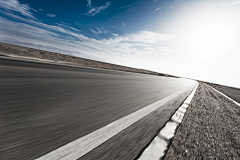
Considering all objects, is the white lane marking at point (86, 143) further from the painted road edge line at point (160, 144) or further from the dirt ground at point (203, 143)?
the dirt ground at point (203, 143)

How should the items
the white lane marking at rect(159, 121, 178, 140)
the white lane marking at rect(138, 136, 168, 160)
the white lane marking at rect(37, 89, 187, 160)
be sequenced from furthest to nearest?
the white lane marking at rect(159, 121, 178, 140)
the white lane marking at rect(138, 136, 168, 160)
the white lane marking at rect(37, 89, 187, 160)

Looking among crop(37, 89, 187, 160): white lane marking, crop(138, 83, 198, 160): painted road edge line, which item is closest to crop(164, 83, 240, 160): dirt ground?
crop(138, 83, 198, 160): painted road edge line

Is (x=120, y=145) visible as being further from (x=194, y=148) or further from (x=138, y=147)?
(x=194, y=148)

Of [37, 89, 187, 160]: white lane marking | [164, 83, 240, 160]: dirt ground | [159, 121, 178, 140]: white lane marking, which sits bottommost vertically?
[37, 89, 187, 160]: white lane marking

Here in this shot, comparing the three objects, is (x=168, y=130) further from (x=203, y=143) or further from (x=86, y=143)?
(x=86, y=143)

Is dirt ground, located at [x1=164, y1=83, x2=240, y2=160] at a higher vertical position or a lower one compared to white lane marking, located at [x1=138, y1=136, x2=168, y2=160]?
higher

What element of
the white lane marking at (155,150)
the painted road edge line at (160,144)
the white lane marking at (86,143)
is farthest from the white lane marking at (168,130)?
the white lane marking at (86,143)

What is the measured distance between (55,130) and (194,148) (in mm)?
1520

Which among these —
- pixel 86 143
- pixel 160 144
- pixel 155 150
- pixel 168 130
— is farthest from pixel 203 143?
pixel 86 143

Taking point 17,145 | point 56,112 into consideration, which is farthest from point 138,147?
point 56,112

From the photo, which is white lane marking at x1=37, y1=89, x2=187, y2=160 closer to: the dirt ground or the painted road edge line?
the painted road edge line

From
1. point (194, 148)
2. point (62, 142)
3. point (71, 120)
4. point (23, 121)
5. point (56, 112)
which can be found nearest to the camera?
point (62, 142)

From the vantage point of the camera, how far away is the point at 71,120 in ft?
4.88

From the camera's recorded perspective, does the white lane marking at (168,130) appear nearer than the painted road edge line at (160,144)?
No
